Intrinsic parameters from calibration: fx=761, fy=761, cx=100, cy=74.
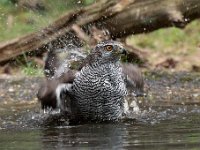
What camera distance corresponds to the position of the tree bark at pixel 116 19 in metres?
10.3

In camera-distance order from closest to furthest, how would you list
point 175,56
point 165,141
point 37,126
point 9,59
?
point 165,141
point 37,126
point 9,59
point 175,56

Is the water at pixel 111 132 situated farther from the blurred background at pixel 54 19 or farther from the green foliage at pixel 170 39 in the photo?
the green foliage at pixel 170 39

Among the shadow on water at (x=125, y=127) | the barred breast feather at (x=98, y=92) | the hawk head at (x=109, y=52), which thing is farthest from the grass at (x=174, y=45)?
the barred breast feather at (x=98, y=92)

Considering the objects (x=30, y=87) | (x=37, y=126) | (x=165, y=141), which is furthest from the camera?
(x=30, y=87)

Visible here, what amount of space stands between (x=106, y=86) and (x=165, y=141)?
171 centimetres

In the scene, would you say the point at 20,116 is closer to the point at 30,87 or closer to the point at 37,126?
the point at 37,126

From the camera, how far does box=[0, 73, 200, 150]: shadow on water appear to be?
5668 mm

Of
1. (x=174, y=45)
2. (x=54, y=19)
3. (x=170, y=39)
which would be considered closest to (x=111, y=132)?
(x=54, y=19)

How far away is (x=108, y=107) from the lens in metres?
7.23

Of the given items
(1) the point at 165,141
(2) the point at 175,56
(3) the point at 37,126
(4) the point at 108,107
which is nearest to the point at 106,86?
(4) the point at 108,107

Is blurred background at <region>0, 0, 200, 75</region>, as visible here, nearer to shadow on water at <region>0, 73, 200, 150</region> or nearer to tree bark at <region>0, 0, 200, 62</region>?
tree bark at <region>0, 0, 200, 62</region>

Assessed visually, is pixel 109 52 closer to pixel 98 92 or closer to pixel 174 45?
pixel 98 92

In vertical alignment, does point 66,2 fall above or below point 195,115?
above

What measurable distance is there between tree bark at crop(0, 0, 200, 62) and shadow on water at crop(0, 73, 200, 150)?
42.0 inches
